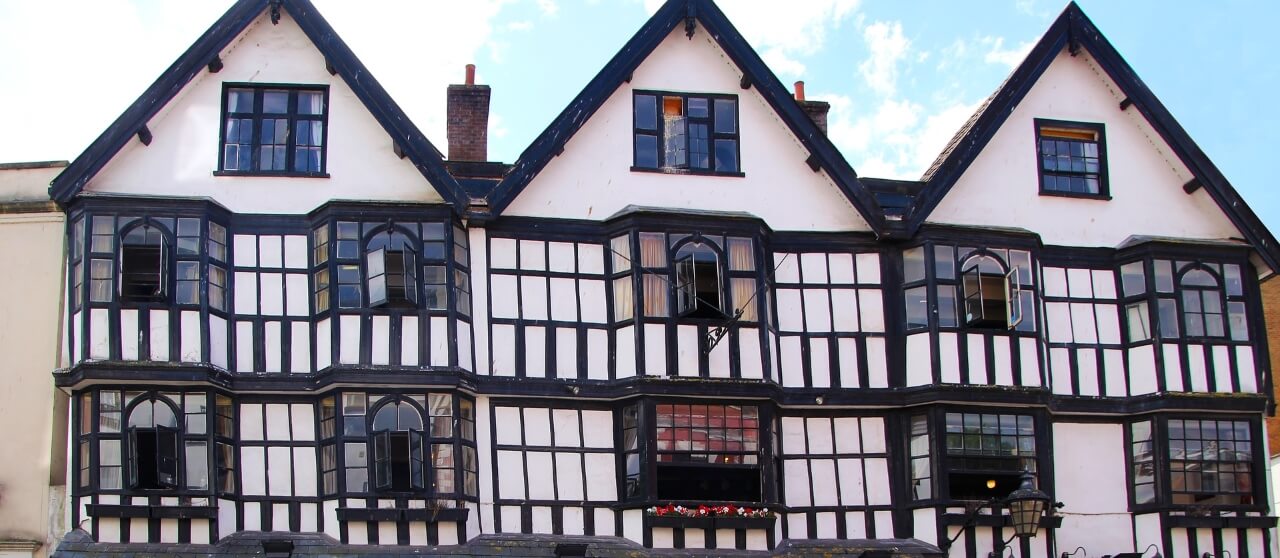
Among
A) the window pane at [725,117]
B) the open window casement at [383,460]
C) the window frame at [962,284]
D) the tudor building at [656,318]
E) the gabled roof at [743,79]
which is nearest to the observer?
the open window casement at [383,460]

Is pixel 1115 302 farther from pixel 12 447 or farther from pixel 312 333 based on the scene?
pixel 12 447

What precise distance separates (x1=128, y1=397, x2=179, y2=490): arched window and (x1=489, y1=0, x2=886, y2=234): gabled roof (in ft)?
23.3

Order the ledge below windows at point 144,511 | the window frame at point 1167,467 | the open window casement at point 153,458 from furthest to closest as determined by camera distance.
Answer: the window frame at point 1167,467
the open window casement at point 153,458
the ledge below windows at point 144,511

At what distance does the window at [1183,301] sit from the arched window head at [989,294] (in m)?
2.27

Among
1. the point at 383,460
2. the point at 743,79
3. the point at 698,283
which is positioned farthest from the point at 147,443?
the point at 743,79

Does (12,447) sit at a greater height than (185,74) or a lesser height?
lesser

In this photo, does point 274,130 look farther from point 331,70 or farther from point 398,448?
point 398,448

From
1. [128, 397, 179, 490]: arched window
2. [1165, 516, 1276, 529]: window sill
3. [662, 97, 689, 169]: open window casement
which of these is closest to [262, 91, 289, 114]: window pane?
[128, 397, 179, 490]: arched window

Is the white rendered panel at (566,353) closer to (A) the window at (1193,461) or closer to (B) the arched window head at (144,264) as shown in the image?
(B) the arched window head at (144,264)

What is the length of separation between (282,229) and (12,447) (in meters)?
5.19

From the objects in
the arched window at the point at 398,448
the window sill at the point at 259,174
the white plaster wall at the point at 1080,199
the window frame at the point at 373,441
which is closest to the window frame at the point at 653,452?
the window frame at the point at 373,441

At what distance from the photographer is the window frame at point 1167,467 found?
28.4 metres

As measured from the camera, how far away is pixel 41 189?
2867cm

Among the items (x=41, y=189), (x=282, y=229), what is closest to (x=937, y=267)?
(x=282, y=229)
